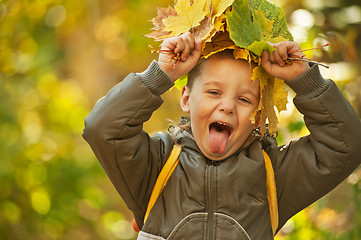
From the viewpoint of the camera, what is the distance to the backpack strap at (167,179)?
5.97 ft

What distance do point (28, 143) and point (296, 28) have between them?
8.21 ft

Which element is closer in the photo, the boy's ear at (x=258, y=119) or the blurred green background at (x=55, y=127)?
the boy's ear at (x=258, y=119)

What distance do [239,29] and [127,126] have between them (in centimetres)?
45

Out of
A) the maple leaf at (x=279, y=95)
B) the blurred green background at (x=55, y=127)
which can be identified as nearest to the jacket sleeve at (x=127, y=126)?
the maple leaf at (x=279, y=95)

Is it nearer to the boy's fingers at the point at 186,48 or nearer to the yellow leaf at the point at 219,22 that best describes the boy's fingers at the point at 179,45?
the boy's fingers at the point at 186,48

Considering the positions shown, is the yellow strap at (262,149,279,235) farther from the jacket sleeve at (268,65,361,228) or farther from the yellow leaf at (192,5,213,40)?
the yellow leaf at (192,5,213,40)

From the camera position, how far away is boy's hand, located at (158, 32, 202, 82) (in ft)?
5.73

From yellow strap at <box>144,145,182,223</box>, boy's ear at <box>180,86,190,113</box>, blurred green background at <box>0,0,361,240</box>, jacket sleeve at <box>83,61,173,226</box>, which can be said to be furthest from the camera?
blurred green background at <box>0,0,361,240</box>

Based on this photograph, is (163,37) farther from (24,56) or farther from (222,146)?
(24,56)

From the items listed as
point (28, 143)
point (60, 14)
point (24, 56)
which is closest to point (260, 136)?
point (28, 143)

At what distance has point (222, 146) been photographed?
5.77ft

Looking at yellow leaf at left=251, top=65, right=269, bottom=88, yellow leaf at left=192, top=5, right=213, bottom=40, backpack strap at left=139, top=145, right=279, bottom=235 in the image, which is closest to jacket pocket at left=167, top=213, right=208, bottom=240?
backpack strap at left=139, top=145, right=279, bottom=235

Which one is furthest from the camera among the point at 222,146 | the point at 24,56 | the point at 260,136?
the point at 24,56

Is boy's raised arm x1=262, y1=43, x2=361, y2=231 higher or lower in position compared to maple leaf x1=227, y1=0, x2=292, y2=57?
lower
